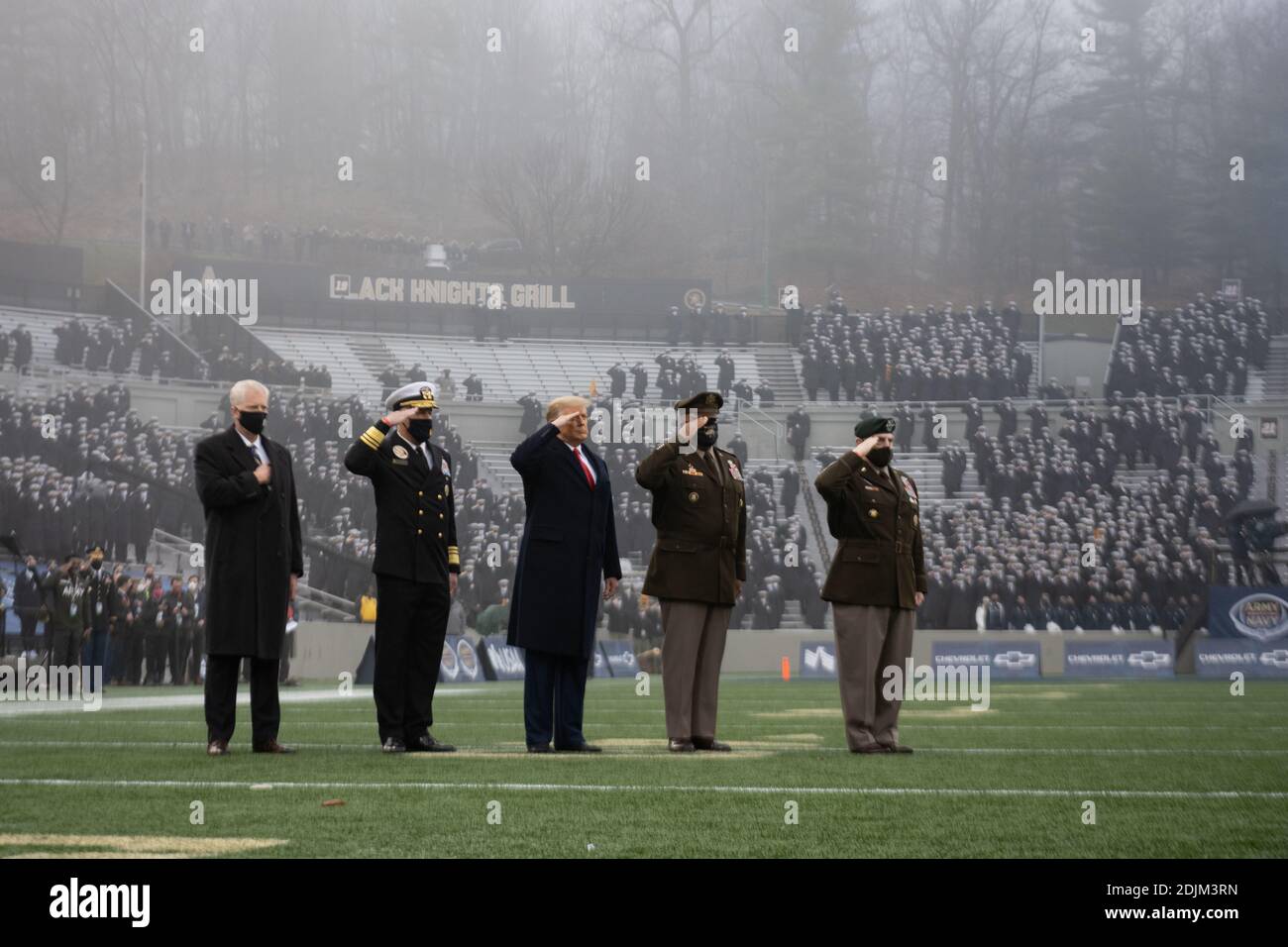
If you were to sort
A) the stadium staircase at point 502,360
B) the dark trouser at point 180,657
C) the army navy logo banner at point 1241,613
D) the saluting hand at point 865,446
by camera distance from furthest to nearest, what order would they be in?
1. the stadium staircase at point 502,360
2. the army navy logo banner at point 1241,613
3. the dark trouser at point 180,657
4. the saluting hand at point 865,446

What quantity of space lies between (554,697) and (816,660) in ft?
66.6

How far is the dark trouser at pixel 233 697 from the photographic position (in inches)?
340

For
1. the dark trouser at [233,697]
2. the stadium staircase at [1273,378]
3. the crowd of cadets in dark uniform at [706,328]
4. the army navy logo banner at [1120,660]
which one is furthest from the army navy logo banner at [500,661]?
the stadium staircase at [1273,378]

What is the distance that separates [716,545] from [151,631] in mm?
15263

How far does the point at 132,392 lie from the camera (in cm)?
4050

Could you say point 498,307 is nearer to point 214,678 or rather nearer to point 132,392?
point 132,392

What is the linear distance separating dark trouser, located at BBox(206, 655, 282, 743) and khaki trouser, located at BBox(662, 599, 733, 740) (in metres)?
2.07

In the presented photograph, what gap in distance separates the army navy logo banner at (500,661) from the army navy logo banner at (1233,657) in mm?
10623

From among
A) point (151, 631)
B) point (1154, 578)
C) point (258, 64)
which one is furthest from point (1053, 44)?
point (151, 631)

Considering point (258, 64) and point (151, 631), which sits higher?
point (258, 64)

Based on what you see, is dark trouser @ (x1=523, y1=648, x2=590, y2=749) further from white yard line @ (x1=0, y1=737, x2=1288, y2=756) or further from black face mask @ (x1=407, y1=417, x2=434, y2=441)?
black face mask @ (x1=407, y1=417, x2=434, y2=441)

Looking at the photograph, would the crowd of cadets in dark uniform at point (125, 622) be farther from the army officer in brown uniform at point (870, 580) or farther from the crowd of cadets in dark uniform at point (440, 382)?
the crowd of cadets in dark uniform at point (440, 382)

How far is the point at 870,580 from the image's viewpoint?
9.41 metres
